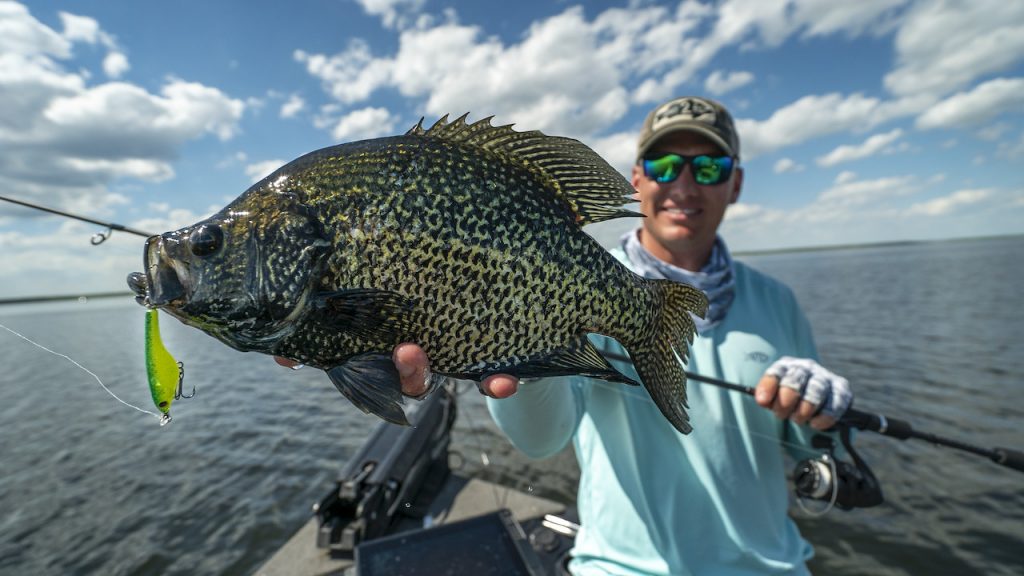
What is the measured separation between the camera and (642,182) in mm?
3879

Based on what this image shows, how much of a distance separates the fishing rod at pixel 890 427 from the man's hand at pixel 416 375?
155cm

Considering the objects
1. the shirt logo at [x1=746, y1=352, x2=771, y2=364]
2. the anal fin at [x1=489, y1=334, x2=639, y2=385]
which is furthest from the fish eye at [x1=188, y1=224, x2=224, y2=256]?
the shirt logo at [x1=746, y1=352, x2=771, y2=364]

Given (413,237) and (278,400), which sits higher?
(413,237)

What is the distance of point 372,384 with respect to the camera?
1.73 m

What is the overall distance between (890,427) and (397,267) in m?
4.12

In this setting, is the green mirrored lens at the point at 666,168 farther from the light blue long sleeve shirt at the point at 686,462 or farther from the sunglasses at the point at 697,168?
the light blue long sleeve shirt at the point at 686,462

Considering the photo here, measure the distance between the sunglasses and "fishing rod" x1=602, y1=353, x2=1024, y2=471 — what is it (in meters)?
1.45

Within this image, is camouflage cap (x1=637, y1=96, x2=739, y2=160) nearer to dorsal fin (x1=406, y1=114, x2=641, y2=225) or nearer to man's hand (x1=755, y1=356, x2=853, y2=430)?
man's hand (x1=755, y1=356, x2=853, y2=430)

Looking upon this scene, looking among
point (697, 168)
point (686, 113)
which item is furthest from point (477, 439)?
point (686, 113)

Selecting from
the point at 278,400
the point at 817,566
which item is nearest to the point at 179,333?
the point at 278,400

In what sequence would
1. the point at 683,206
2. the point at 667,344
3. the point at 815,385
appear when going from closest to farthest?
the point at 667,344
the point at 815,385
the point at 683,206

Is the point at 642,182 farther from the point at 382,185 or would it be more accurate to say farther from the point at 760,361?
the point at 382,185

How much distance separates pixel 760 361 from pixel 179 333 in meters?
38.1

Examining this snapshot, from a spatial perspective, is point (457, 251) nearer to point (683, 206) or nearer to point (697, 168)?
point (683, 206)
